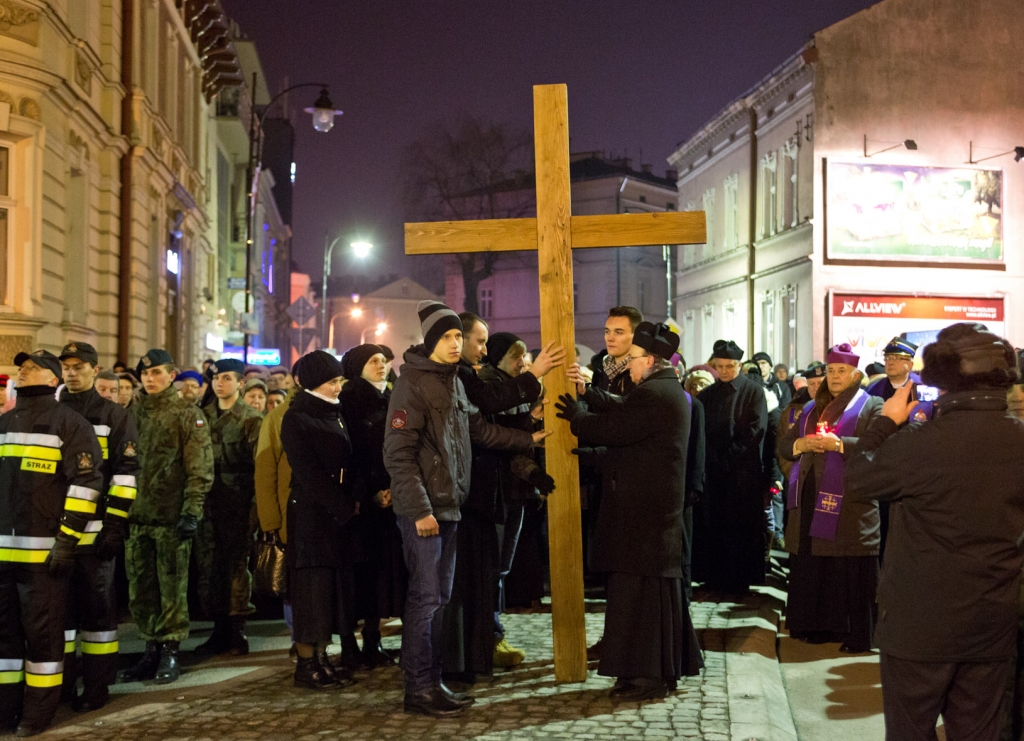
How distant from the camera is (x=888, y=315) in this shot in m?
28.6

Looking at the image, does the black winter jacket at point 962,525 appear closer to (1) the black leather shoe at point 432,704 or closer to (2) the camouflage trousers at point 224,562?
(1) the black leather shoe at point 432,704

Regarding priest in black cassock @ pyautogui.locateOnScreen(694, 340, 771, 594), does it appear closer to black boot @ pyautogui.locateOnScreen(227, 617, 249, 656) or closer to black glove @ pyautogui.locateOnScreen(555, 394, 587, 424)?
black glove @ pyautogui.locateOnScreen(555, 394, 587, 424)

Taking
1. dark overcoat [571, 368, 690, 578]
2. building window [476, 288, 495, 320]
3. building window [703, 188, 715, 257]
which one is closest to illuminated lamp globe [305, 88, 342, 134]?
dark overcoat [571, 368, 690, 578]

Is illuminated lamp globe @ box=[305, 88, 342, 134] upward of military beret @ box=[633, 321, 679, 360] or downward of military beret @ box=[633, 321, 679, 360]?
upward

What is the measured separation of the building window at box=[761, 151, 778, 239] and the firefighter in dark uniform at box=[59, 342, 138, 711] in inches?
1091

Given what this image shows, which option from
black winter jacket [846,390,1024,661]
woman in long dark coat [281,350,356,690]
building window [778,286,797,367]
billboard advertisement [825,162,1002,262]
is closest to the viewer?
black winter jacket [846,390,1024,661]

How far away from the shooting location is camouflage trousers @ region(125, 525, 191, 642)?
22.9 feet

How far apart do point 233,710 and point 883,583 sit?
377 centimetres

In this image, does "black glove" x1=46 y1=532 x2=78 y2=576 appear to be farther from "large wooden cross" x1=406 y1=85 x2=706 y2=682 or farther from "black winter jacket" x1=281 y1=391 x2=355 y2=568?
"large wooden cross" x1=406 y1=85 x2=706 y2=682

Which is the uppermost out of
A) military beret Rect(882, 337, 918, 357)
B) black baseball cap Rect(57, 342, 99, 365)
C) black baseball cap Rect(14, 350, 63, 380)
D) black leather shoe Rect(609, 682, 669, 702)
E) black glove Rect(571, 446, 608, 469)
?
military beret Rect(882, 337, 918, 357)

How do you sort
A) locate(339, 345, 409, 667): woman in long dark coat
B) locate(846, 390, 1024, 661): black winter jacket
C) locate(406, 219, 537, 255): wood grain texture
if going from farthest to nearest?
locate(339, 345, 409, 667): woman in long dark coat → locate(406, 219, 537, 255): wood grain texture → locate(846, 390, 1024, 661): black winter jacket

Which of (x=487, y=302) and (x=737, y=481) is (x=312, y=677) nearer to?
(x=737, y=481)

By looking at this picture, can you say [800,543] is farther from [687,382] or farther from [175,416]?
[175,416]

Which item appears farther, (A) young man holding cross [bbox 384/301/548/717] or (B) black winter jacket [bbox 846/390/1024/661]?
(A) young man holding cross [bbox 384/301/548/717]
